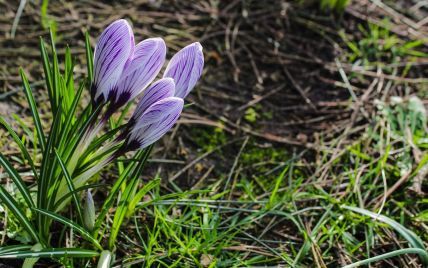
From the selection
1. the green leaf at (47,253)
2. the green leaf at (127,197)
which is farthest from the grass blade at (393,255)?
the green leaf at (47,253)

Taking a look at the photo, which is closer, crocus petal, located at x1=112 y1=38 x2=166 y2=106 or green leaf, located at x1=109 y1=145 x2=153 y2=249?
crocus petal, located at x1=112 y1=38 x2=166 y2=106

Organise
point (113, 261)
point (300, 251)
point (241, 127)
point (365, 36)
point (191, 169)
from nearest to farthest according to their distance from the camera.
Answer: point (113, 261) < point (300, 251) < point (191, 169) < point (241, 127) < point (365, 36)

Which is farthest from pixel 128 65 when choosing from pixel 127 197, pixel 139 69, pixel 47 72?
pixel 127 197

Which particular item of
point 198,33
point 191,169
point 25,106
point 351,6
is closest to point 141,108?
point 191,169

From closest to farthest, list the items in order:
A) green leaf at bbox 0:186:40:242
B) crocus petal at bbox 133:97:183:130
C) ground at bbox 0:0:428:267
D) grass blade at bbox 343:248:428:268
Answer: crocus petal at bbox 133:97:183:130, green leaf at bbox 0:186:40:242, grass blade at bbox 343:248:428:268, ground at bbox 0:0:428:267

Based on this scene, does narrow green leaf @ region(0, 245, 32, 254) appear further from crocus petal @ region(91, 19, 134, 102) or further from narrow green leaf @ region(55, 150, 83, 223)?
crocus petal @ region(91, 19, 134, 102)

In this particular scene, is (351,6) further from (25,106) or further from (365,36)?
(25,106)

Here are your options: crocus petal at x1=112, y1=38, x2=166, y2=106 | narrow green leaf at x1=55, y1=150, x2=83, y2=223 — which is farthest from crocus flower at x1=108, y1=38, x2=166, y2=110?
narrow green leaf at x1=55, y1=150, x2=83, y2=223
